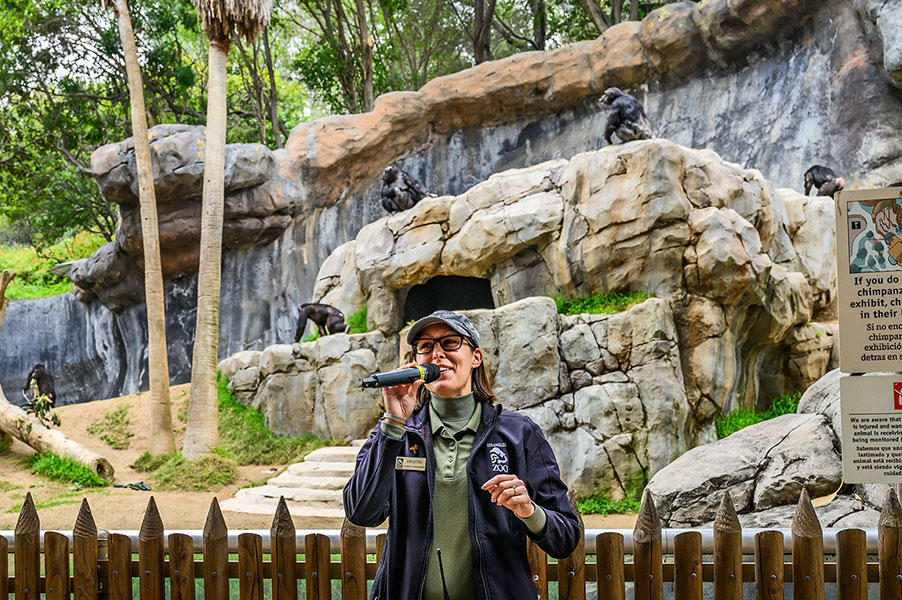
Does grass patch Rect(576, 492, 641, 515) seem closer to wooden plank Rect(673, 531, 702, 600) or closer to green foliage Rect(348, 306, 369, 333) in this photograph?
green foliage Rect(348, 306, 369, 333)

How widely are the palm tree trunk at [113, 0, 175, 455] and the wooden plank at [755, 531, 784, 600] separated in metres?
12.1

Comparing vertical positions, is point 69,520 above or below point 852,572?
below

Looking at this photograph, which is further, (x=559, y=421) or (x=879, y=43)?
(x=879, y=43)

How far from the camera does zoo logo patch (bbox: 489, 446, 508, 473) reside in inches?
91.7

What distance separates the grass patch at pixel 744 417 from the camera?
11828 millimetres

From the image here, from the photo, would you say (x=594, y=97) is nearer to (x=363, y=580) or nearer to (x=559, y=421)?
(x=559, y=421)

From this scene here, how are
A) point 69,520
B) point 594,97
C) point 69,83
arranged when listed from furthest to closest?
point 69,83 < point 594,97 < point 69,520

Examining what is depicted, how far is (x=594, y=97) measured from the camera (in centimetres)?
2095

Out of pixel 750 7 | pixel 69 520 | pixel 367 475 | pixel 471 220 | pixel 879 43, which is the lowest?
pixel 69 520

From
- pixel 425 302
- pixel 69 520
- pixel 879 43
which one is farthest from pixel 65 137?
pixel 879 43

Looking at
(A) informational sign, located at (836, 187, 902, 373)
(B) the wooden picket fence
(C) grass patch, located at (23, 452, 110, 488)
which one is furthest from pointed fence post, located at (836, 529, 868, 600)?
(C) grass patch, located at (23, 452, 110, 488)

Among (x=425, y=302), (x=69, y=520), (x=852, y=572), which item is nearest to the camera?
(x=852, y=572)

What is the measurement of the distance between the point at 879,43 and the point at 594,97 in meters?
6.83

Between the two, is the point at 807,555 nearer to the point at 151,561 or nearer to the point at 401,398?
the point at 401,398
